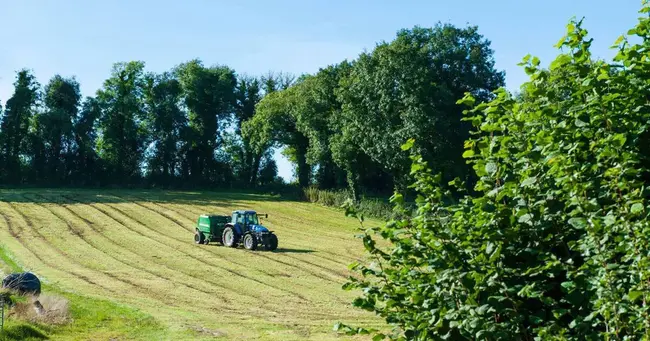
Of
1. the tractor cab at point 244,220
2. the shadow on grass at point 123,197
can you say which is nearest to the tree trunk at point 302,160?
the shadow on grass at point 123,197

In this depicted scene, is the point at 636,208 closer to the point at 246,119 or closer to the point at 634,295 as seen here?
the point at 634,295

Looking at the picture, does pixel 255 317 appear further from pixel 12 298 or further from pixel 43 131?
pixel 43 131

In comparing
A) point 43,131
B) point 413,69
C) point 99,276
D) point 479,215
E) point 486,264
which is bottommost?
point 99,276

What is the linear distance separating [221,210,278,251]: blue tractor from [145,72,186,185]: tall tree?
110ft

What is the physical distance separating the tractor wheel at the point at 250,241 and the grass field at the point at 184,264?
2.31 ft

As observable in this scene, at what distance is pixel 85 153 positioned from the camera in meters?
59.4

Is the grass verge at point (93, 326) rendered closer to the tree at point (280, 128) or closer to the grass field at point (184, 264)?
the grass field at point (184, 264)

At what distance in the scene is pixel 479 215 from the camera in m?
4.05

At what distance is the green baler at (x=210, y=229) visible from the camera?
103 feet

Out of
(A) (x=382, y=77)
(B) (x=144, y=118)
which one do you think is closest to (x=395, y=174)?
(A) (x=382, y=77)

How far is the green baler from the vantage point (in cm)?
3127

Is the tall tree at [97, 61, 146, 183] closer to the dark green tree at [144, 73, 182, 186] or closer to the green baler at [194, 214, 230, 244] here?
the dark green tree at [144, 73, 182, 186]

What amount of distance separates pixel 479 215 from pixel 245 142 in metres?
60.9

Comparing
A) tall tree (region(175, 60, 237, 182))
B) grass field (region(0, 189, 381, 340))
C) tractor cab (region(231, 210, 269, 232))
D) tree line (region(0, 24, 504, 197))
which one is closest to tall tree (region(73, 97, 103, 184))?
tree line (region(0, 24, 504, 197))
